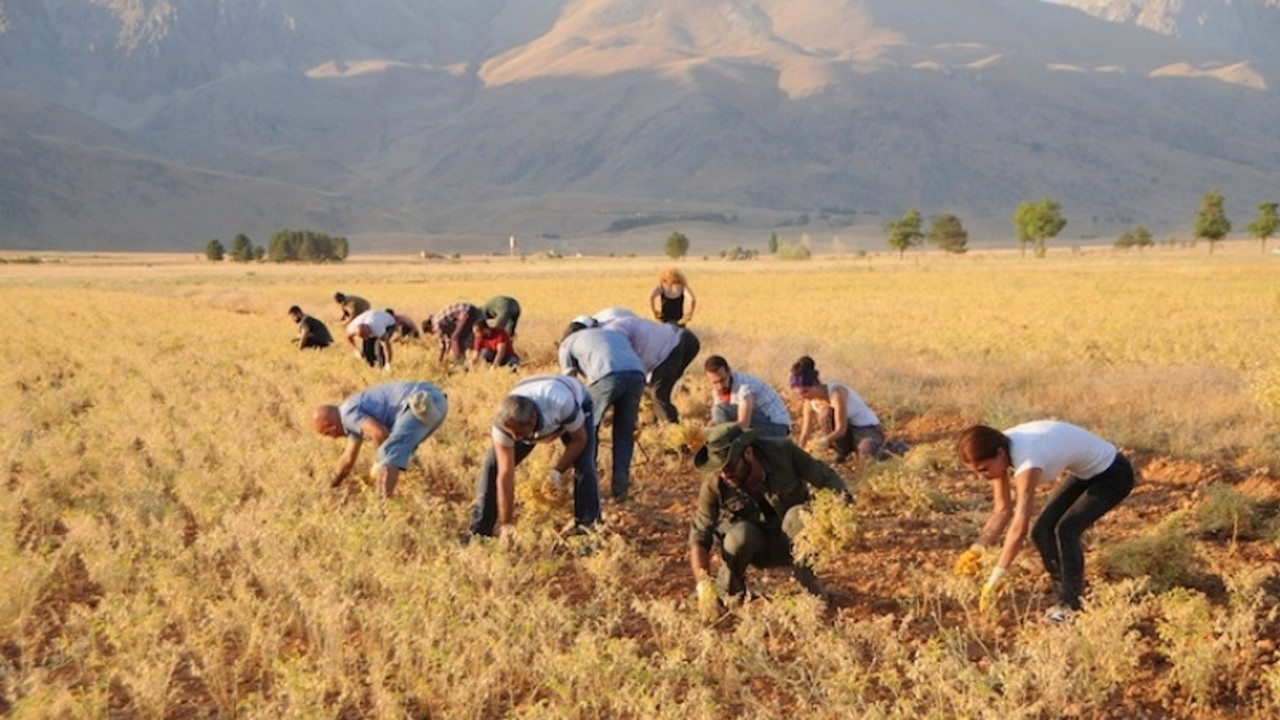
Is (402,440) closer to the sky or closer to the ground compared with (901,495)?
closer to the sky

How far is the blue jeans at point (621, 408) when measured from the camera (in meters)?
8.56

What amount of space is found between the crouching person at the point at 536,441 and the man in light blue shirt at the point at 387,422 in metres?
0.69

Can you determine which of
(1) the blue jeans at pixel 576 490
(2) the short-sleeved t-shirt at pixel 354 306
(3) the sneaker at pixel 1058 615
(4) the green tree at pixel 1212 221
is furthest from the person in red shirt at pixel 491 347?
(4) the green tree at pixel 1212 221

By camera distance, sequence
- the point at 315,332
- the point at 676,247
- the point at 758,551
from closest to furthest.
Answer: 1. the point at 758,551
2. the point at 315,332
3. the point at 676,247

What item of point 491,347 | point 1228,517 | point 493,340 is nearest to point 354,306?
Answer: point 491,347

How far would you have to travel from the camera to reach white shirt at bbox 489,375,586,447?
712cm

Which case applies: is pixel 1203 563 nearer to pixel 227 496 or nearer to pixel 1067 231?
pixel 227 496

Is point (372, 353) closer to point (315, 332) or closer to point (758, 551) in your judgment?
point (315, 332)

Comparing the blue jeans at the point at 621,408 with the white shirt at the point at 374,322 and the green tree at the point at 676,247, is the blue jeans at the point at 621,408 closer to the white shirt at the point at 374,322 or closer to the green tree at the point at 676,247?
the white shirt at the point at 374,322

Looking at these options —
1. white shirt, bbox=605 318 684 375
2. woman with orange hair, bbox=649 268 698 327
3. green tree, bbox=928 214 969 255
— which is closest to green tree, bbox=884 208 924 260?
green tree, bbox=928 214 969 255

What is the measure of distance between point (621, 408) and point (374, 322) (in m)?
7.45

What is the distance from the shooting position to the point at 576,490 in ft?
25.4

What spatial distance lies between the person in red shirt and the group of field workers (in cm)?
380

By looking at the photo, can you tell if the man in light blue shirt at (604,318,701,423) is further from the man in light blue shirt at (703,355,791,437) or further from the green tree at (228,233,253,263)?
the green tree at (228,233,253,263)
